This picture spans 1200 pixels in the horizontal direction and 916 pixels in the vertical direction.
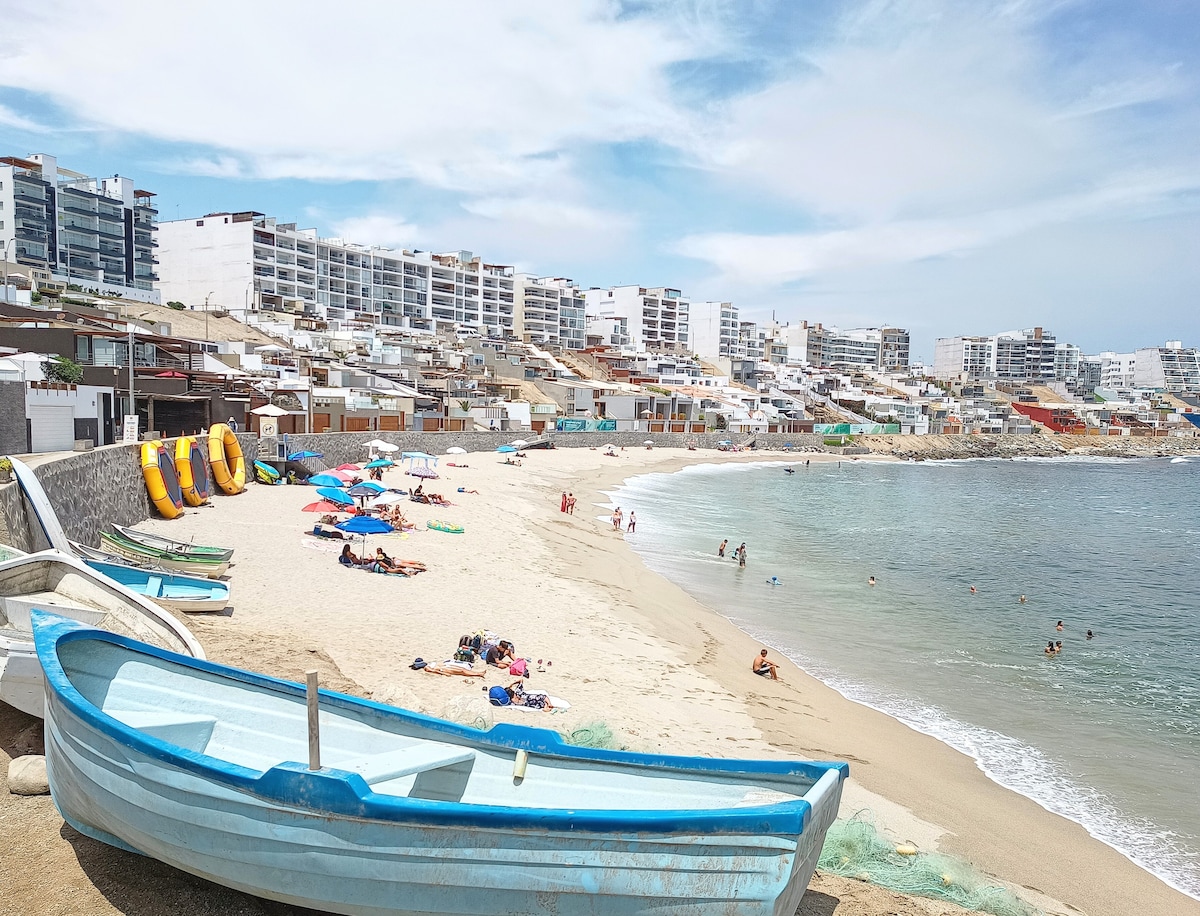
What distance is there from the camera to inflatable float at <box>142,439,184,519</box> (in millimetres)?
23172

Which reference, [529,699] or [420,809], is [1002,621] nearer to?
[529,699]

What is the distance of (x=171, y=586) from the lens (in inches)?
555

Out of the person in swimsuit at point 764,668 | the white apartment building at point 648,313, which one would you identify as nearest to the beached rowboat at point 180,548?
the person in swimsuit at point 764,668

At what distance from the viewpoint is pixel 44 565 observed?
9070mm

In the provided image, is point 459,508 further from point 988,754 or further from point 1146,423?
point 1146,423

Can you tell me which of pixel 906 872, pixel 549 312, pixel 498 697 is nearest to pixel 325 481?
pixel 498 697

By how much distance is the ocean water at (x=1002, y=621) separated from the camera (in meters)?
12.9

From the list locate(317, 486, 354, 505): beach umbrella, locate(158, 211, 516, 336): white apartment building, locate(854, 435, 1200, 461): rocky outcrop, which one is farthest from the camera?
locate(854, 435, 1200, 461): rocky outcrop

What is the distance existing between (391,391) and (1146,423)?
147 m

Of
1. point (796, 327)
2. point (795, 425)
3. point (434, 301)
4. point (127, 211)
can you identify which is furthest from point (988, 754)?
point (796, 327)

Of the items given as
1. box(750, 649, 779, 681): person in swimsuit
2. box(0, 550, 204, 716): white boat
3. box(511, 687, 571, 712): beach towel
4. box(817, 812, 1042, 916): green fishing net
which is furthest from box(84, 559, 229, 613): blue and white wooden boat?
box(817, 812, 1042, 916): green fishing net

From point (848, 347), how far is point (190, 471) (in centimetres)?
17023

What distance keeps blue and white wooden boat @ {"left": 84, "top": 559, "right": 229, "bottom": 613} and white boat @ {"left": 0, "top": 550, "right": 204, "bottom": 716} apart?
14.3ft

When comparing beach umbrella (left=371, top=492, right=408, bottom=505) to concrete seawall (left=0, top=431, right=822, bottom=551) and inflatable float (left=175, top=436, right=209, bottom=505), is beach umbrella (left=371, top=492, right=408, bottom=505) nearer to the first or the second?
concrete seawall (left=0, top=431, right=822, bottom=551)
